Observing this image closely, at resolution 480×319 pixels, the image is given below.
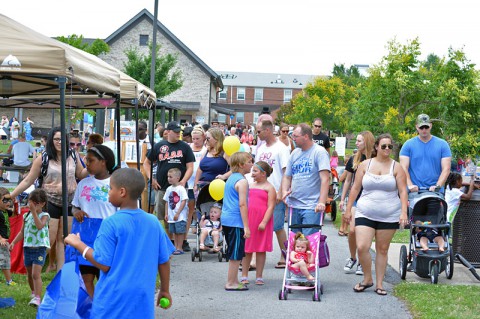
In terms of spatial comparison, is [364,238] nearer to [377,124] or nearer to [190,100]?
[377,124]

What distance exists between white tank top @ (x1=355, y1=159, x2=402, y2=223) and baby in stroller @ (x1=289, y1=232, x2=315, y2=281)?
767 millimetres

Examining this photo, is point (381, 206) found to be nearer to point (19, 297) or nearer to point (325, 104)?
point (19, 297)

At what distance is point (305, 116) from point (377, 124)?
139ft

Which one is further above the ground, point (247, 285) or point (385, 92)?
point (385, 92)

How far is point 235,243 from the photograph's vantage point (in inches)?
375

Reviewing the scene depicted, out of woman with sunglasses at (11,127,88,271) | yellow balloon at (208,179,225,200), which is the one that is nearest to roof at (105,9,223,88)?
yellow balloon at (208,179,225,200)

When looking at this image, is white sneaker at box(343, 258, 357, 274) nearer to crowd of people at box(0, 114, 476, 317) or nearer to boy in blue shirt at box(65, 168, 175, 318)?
crowd of people at box(0, 114, 476, 317)

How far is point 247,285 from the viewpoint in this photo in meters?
9.79

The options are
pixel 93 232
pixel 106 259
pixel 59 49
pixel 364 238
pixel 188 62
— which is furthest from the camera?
pixel 188 62

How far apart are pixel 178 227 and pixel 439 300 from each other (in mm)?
4864

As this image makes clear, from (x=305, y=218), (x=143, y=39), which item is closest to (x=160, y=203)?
(x=305, y=218)

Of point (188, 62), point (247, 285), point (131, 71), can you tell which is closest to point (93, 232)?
point (247, 285)

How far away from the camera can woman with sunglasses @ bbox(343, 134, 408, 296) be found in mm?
9414

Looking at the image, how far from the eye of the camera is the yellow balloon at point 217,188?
11.8m
